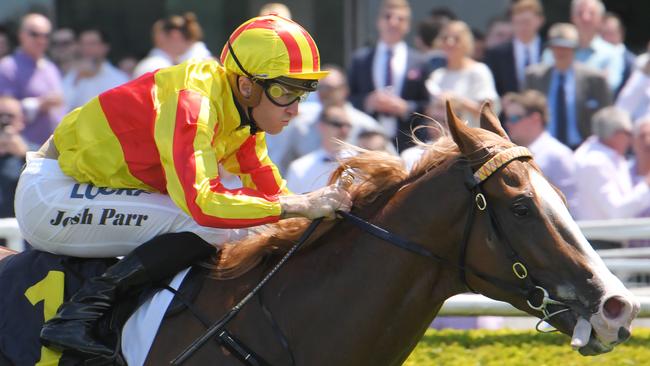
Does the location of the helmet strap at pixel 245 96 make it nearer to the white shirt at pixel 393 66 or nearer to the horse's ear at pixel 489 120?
the horse's ear at pixel 489 120

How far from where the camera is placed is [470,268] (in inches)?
157

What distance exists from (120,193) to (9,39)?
749 centimetres

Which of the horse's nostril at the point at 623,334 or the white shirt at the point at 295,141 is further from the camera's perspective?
the white shirt at the point at 295,141

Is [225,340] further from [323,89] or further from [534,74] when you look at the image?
[534,74]

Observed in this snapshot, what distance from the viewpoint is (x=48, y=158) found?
14.7 feet

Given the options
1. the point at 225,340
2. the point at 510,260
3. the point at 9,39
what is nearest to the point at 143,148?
the point at 225,340

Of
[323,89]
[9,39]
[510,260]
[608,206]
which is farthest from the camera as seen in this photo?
[9,39]

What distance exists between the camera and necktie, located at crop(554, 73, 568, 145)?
29.1 feet

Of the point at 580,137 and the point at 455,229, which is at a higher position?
the point at 455,229

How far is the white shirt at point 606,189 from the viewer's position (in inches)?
304

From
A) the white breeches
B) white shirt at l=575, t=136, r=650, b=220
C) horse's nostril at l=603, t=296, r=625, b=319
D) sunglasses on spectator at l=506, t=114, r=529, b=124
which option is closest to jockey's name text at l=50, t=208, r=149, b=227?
the white breeches

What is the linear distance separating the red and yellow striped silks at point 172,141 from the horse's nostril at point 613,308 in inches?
43.2

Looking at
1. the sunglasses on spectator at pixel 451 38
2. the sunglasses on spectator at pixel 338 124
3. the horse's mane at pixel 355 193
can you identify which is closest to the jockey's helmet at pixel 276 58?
the horse's mane at pixel 355 193

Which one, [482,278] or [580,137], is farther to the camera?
[580,137]
